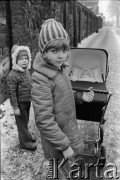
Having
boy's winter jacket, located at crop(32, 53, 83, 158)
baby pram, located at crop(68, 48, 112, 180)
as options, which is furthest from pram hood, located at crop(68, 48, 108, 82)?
boy's winter jacket, located at crop(32, 53, 83, 158)

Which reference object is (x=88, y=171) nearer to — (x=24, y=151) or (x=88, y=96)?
(x=24, y=151)

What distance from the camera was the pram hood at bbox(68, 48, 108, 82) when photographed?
12.4 feet

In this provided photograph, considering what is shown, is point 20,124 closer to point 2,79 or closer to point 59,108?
point 59,108

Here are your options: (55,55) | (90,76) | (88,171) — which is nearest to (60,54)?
(55,55)

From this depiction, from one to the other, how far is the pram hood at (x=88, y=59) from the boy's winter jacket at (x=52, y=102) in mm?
2052

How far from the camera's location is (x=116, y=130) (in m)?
3.73

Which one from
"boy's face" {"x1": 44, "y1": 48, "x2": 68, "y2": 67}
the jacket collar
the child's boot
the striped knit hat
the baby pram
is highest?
the striped knit hat

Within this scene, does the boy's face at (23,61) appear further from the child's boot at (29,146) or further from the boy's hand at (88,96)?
the child's boot at (29,146)

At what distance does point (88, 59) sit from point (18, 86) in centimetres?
197

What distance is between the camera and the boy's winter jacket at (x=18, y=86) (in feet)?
8.34

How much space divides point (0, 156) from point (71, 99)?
1766 millimetres

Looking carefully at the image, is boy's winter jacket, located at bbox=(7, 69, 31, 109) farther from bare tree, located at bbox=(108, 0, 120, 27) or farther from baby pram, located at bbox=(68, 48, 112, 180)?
bare tree, located at bbox=(108, 0, 120, 27)

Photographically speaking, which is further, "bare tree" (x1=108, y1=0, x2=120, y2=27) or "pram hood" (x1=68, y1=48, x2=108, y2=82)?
"bare tree" (x1=108, y1=0, x2=120, y2=27)

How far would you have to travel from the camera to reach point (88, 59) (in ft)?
13.5
